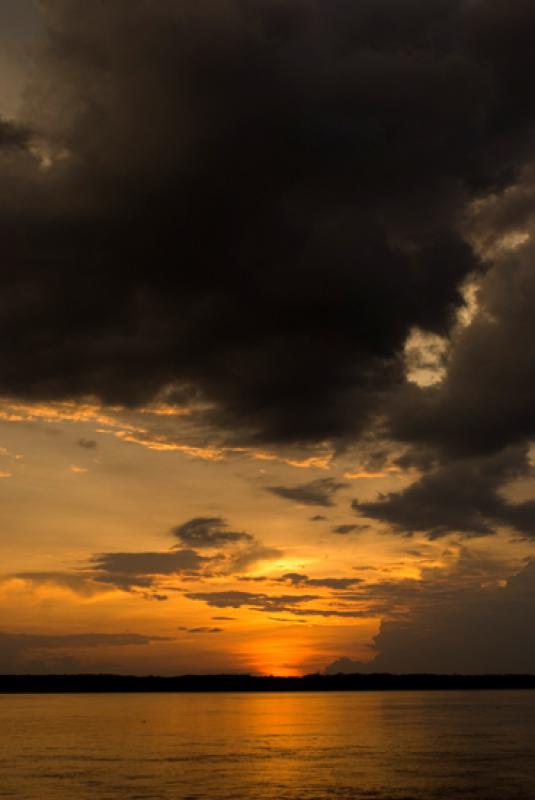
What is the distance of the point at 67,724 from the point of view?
15962cm

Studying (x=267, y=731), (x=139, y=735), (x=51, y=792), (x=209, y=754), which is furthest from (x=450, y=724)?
(x=51, y=792)

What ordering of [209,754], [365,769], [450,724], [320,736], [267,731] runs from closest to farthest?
[365,769] → [209,754] → [320,736] → [267,731] → [450,724]

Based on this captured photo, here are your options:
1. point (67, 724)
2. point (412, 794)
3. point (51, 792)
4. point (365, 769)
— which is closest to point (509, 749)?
point (365, 769)

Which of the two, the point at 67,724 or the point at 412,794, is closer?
the point at 412,794

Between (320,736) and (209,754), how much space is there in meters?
32.2

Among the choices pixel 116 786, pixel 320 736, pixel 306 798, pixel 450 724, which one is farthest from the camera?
pixel 450 724

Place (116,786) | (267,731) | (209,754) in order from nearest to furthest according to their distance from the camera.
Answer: (116,786) < (209,754) < (267,731)

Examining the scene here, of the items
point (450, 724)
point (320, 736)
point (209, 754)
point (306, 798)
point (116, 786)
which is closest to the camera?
point (306, 798)

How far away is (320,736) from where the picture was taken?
406ft

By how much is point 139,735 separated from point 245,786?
63.5 meters

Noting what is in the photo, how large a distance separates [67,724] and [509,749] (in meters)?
87.4

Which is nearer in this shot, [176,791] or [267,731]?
[176,791]

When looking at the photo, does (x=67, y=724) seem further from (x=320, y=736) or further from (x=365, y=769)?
(x=365, y=769)

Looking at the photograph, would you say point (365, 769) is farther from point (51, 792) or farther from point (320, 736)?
point (320, 736)
